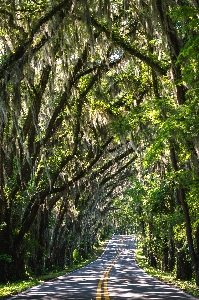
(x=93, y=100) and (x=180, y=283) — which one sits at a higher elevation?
(x=93, y=100)

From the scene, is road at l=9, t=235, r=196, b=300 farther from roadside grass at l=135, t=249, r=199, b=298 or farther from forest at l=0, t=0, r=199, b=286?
forest at l=0, t=0, r=199, b=286

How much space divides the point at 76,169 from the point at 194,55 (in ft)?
47.2

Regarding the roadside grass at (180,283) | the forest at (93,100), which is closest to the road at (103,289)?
the roadside grass at (180,283)

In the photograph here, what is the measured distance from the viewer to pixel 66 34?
37.5ft

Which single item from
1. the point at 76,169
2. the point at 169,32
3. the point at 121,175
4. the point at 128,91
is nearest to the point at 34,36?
the point at 169,32

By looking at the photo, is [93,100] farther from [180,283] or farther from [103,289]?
[180,283]

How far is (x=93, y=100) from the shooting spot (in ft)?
52.4

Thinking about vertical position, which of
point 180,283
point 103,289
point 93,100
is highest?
point 93,100

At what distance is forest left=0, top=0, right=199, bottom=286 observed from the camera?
10.2m

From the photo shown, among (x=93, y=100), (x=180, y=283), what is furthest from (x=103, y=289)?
(x=93, y=100)

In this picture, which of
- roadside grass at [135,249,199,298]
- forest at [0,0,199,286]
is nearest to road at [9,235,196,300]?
roadside grass at [135,249,199,298]

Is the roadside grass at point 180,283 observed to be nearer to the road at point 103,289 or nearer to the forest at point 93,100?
the road at point 103,289

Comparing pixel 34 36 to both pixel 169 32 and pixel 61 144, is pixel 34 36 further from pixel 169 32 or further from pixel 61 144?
pixel 61 144

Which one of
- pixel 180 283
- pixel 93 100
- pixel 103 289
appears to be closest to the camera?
pixel 103 289
